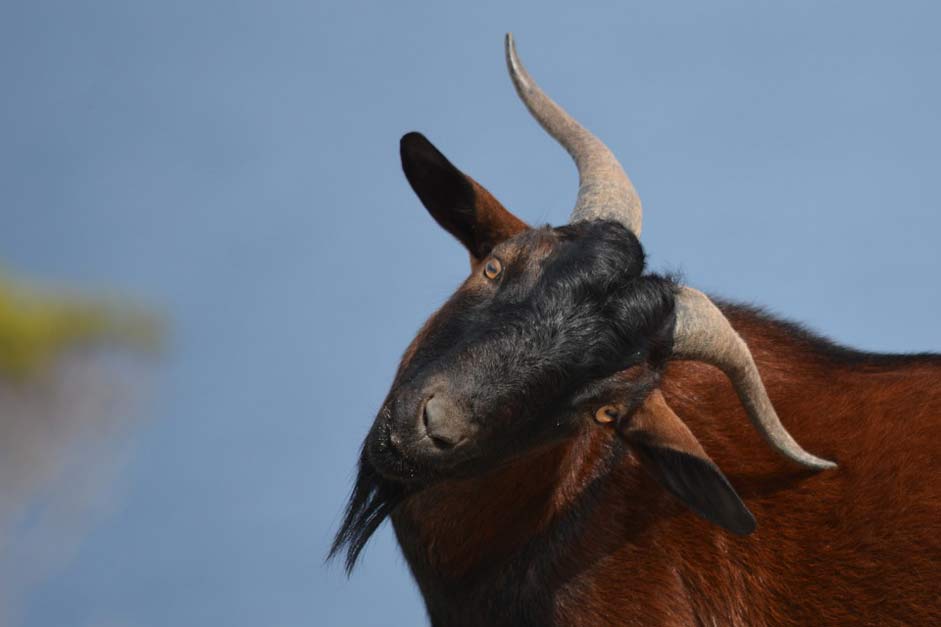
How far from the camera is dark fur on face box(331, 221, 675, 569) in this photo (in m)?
6.91

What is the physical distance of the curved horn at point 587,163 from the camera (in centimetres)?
790

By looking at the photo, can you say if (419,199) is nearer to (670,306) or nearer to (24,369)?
(670,306)

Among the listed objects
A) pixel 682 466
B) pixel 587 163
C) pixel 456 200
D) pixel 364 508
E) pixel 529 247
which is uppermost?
pixel 587 163

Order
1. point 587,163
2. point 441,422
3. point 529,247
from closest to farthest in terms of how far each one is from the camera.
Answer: point 441,422
point 529,247
point 587,163

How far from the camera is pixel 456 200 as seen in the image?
8242 millimetres

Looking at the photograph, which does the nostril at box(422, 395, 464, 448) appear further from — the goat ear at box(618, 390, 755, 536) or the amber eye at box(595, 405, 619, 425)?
the goat ear at box(618, 390, 755, 536)

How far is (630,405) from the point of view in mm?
7426

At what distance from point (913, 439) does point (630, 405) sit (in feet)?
5.96

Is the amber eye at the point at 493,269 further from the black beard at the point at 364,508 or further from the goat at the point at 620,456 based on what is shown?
the black beard at the point at 364,508

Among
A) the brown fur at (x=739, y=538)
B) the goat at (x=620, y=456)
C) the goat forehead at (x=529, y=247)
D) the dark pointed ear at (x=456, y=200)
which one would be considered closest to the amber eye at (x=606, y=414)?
the goat at (x=620, y=456)

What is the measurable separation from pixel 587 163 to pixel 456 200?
813mm

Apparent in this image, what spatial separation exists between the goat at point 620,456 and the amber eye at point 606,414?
1 centimetres

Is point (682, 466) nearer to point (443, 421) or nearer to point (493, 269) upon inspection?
point (443, 421)

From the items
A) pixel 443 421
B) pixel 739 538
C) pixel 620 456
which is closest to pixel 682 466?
pixel 620 456
